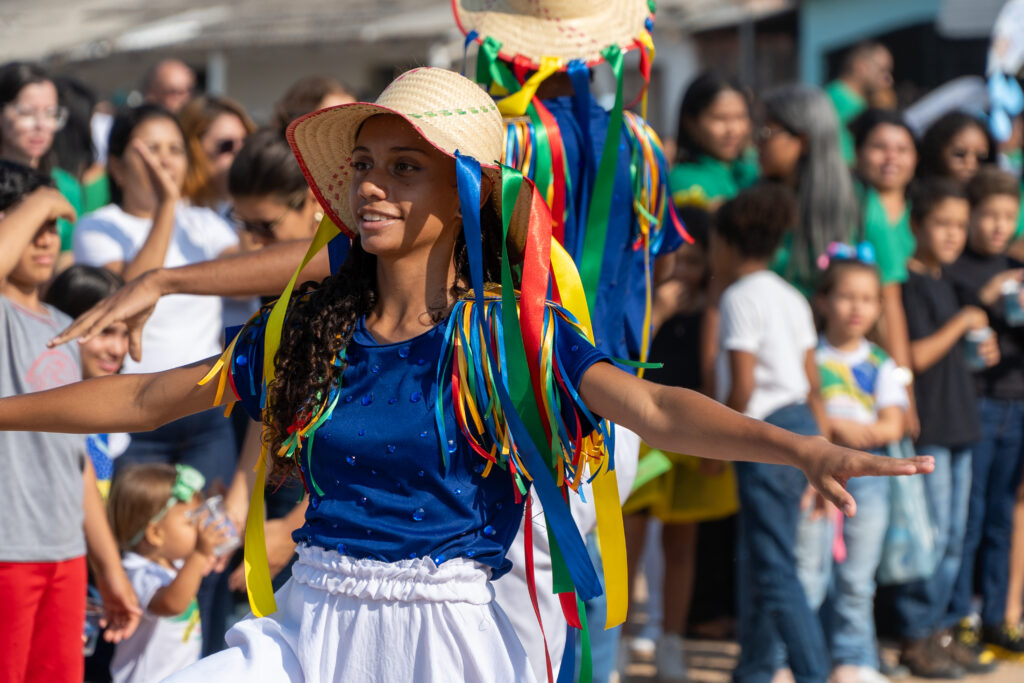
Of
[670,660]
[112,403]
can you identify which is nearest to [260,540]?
[112,403]

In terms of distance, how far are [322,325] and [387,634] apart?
647 millimetres

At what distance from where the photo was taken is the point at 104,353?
165 inches

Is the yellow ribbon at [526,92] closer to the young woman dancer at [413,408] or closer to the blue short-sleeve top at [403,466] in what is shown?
the young woman dancer at [413,408]

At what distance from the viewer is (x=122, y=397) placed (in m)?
2.74

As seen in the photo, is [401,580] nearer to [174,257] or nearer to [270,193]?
[270,193]

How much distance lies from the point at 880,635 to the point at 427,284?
429cm

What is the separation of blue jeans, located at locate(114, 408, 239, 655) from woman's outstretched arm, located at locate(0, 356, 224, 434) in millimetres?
A: 1720

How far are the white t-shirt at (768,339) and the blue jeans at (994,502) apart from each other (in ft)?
4.86

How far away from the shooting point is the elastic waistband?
103 inches

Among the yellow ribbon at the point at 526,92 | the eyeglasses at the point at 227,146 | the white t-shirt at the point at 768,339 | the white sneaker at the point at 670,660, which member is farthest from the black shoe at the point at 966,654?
the eyeglasses at the point at 227,146

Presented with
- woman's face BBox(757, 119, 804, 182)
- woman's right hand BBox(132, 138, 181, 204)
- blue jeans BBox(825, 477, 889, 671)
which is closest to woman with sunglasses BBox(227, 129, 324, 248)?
woman's right hand BBox(132, 138, 181, 204)

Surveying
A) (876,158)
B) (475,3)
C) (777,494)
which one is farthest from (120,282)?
(876,158)

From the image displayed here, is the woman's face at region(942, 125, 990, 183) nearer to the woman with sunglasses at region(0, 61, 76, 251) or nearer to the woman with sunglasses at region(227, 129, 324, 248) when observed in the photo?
the woman with sunglasses at region(227, 129, 324, 248)

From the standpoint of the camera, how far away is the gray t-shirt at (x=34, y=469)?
348 cm
